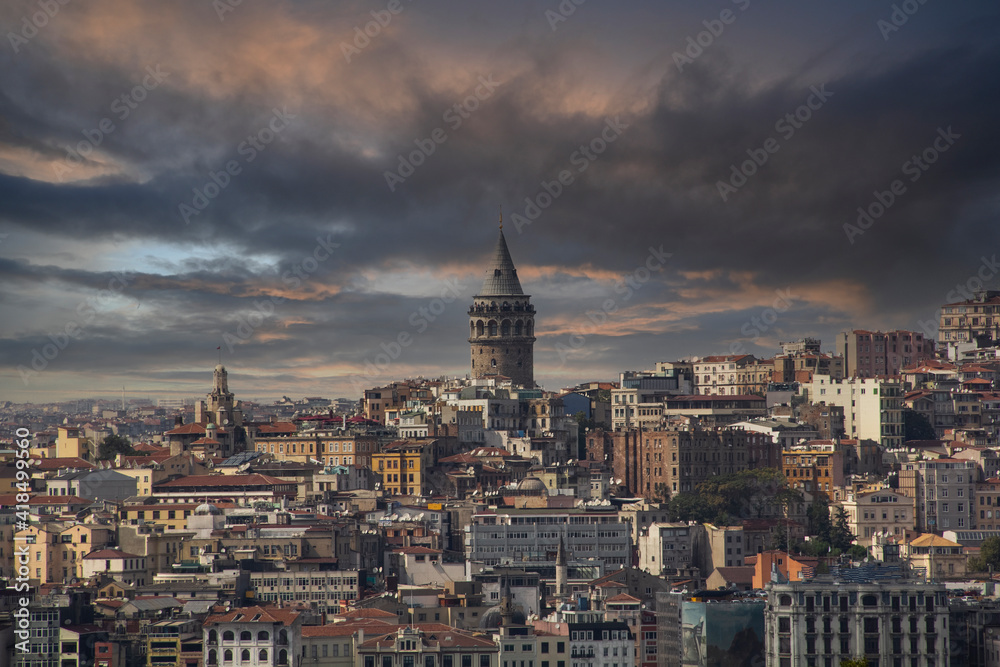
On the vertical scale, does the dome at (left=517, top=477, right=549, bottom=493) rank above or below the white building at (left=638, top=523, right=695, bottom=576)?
above

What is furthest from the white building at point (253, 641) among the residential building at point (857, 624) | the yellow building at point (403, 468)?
the yellow building at point (403, 468)

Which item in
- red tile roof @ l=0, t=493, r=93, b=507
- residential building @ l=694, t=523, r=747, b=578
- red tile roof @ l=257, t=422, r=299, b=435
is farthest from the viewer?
red tile roof @ l=257, t=422, r=299, b=435

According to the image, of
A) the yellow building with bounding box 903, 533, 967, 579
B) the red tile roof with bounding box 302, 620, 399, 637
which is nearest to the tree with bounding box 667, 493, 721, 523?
the yellow building with bounding box 903, 533, 967, 579

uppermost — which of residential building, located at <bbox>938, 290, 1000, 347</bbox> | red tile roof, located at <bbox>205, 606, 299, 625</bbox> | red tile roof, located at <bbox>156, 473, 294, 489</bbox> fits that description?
residential building, located at <bbox>938, 290, 1000, 347</bbox>

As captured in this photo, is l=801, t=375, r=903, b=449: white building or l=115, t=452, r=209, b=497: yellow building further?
l=801, t=375, r=903, b=449: white building

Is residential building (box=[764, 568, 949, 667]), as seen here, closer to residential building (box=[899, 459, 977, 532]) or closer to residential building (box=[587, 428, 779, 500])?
residential building (box=[899, 459, 977, 532])

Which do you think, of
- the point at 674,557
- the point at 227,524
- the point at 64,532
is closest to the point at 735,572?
the point at 674,557

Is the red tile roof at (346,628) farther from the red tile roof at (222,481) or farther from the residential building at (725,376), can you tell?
the residential building at (725,376)
